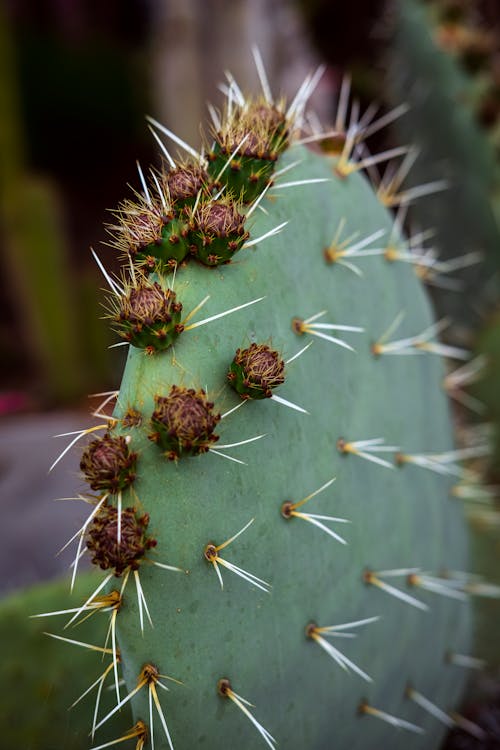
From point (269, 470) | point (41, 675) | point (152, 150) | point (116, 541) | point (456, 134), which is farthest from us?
point (152, 150)

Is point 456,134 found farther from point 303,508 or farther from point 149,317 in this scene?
point 149,317

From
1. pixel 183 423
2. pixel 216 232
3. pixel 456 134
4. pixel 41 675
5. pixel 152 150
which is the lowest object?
pixel 41 675

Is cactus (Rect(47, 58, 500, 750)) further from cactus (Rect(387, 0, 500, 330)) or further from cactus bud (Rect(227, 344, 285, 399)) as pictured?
cactus (Rect(387, 0, 500, 330))

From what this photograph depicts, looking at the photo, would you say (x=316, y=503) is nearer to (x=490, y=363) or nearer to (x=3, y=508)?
(x=490, y=363)

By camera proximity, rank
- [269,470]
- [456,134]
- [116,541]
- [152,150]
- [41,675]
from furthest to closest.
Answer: [152,150] < [456,134] < [41,675] < [269,470] < [116,541]

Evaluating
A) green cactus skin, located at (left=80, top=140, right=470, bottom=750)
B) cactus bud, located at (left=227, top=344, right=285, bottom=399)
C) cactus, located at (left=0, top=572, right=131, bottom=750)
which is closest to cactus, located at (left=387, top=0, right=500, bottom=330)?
green cactus skin, located at (left=80, top=140, right=470, bottom=750)

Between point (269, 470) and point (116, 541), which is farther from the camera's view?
point (269, 470)

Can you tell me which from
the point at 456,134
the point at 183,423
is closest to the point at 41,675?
the point at 183,423

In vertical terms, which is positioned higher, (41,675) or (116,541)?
(116,541)

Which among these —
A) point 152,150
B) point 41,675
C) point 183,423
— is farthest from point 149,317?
point 152,150

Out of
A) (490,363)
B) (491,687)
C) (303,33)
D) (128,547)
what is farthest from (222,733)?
(303,33)
